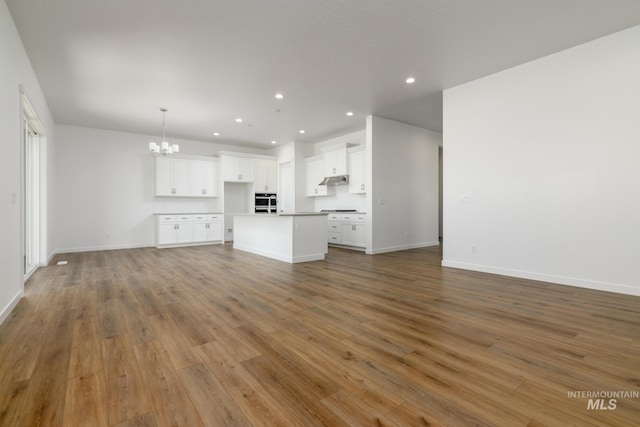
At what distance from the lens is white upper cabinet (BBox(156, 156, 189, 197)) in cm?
779

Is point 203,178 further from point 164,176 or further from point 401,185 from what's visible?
point 401,185

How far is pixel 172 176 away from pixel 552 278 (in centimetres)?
861

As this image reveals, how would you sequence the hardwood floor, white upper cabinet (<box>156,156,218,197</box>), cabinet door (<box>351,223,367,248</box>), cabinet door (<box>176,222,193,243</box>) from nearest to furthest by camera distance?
1. the hardwood floor
2. cabinet door (<box>351,223,367,248</box>)
3. cabinet door (<box>176,222,193,243</box>)
4. white upper cabinet (<box>156,156,218,197</box>)

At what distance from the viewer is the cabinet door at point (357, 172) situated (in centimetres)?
717

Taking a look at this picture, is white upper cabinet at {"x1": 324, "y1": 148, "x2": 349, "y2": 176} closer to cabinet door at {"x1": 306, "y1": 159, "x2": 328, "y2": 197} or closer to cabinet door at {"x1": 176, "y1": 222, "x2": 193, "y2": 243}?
cabinet door at {"x1": 306, "y1": 159, "x2": 328, "y2": 197}

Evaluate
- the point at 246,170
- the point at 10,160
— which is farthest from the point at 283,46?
the point at 246,170

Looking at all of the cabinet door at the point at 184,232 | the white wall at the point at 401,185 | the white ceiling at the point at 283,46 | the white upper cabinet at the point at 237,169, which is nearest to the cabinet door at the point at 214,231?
the cabinet door at the point at 184,232

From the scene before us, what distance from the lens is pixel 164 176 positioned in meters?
7.85

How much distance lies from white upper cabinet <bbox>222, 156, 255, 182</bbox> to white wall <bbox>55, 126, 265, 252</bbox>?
5.25 feet

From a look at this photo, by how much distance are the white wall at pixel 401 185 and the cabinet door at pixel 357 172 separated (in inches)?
28.3

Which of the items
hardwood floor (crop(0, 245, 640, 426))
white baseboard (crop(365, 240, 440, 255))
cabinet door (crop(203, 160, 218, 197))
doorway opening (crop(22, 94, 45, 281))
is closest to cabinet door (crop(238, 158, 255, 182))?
cabinet door (crop(203, 160, 218, 197))

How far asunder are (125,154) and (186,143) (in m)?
1.61

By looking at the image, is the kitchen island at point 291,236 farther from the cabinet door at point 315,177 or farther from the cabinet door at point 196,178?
the cabinet door at point 196,178

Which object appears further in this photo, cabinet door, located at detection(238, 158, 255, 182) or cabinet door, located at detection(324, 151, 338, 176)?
cabinet door, located at detection(238, 158, 255, 182)
